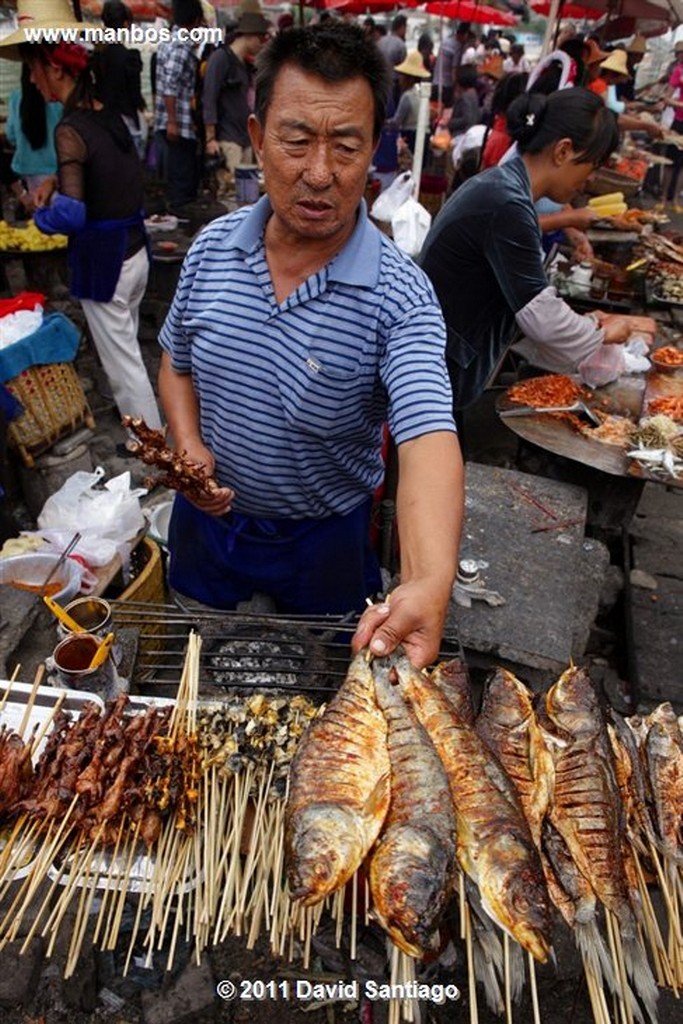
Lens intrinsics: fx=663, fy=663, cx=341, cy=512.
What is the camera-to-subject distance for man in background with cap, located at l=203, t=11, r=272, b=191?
9992 mm

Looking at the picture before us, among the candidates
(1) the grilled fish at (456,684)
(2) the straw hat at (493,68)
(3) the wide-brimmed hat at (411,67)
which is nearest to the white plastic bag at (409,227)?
(1) the grilled fish at (456,684)

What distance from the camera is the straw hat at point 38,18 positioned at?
5.20 metres

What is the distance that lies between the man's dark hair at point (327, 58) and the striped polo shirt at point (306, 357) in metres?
0.44

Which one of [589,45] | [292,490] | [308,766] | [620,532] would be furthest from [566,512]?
[589,45]

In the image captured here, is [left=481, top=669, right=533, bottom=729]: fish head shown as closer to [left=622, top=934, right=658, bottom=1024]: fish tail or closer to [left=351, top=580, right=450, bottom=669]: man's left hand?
[left=351, top=580, right=450, bottom=669]: man's left hand

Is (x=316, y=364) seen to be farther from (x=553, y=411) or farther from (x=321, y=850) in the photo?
(x=553, y=411)

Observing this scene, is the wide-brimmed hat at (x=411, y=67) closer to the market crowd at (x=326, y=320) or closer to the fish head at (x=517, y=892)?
the market crowd at (x=326, y=320)

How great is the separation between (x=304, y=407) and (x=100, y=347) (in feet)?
15.3

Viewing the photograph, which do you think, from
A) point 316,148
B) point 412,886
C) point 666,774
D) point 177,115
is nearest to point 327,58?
point 316,148

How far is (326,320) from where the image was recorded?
2453mm

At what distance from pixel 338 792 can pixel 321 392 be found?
1.42 metres

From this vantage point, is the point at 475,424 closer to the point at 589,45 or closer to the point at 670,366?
the point at 670,366

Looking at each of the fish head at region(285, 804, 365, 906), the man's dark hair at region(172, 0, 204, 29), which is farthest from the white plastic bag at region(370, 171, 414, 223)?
the fish head at region(285, 804, 365, 906)

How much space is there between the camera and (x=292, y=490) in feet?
9.42
